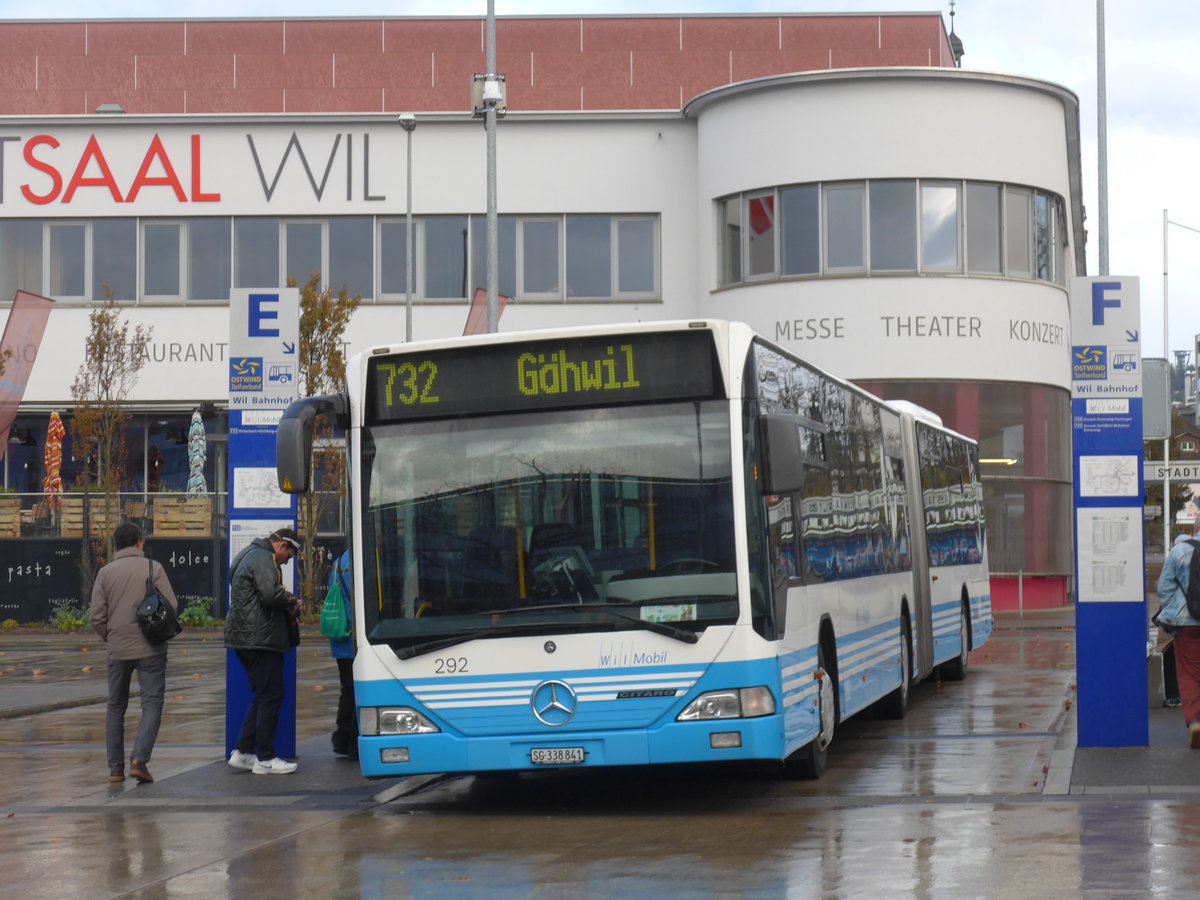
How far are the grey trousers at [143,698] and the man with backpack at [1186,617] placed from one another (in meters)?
7.26

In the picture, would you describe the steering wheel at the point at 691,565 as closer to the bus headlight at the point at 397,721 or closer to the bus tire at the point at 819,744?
the bus headlight at the point at 397,721

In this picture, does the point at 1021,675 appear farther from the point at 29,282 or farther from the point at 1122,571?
the point at 29,282

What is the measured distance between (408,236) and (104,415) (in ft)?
22.9

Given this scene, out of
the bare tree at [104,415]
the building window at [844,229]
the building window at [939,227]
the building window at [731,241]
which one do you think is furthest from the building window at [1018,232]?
the bare tree at [104,415]

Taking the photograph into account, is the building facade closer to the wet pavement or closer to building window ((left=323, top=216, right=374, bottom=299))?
building window ((left=323, top=216, right=374, bottom=299))

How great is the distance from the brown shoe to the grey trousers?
0.04 meters

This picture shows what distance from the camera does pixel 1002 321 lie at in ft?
119

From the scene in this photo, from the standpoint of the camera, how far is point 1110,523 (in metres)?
13.2

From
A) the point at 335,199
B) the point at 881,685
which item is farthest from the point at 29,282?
the point at 881,685

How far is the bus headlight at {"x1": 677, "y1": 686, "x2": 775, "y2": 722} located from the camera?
10.6 m

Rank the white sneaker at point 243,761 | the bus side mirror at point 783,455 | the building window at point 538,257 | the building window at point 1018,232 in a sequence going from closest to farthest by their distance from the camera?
the bus side mirror at point 783,455, the white sneaker at point 243,761, the building window at point 1018,232, the building window at point 538,257

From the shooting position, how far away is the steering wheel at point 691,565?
419 inches

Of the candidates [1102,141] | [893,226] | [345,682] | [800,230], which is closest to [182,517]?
[800,230]

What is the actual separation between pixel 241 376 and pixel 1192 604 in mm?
7300
